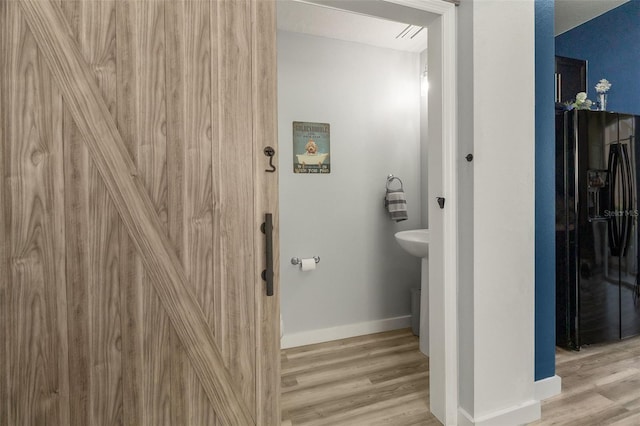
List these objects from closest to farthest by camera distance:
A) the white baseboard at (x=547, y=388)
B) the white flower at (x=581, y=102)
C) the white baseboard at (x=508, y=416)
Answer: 1. the white baseboard at (x=508, y=416)
2. the white baseboard at (x=547, y=388)
3. the white flower at (x=581, y=102)

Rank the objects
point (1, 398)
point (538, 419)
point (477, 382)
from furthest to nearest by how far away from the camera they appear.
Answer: point (538, 419) < point (477, 382) < point (1, 398)

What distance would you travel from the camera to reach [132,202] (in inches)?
42.3

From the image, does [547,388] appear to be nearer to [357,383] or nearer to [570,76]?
[357,383]

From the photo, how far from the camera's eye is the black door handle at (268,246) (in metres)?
1.20

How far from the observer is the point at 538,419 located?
172 cm

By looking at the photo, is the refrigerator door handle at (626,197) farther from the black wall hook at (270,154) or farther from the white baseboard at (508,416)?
the black wall hook at (270,154)

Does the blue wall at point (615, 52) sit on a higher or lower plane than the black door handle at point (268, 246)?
higher

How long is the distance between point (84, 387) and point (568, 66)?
13.5ft

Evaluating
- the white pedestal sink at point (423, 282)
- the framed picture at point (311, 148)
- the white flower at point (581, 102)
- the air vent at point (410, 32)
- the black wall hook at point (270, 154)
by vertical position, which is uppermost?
the air vent at point (410, 32)

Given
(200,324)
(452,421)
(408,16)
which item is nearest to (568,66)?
(408,16)

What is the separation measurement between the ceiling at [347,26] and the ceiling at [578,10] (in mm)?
1296

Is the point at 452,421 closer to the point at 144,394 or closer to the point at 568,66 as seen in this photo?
the point at 144,394

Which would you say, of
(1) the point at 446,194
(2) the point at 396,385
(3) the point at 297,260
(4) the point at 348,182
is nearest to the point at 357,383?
(2) the point at 396,385

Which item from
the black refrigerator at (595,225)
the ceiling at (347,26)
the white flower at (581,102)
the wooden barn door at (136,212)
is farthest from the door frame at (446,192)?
the white flower at (581,102)
